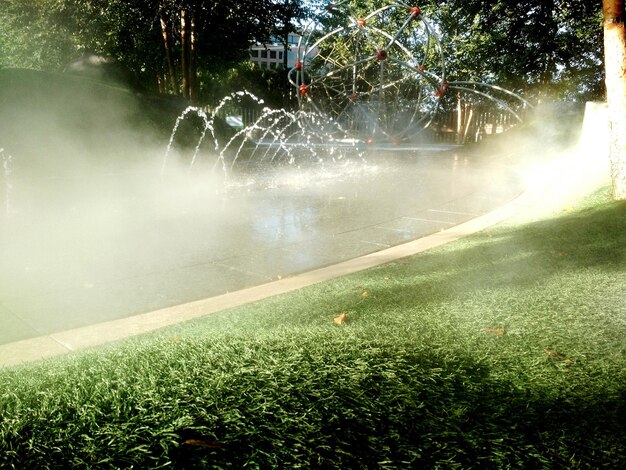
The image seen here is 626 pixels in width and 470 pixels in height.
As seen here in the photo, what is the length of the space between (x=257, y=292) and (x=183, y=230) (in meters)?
3.17

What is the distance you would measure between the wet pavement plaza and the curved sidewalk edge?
256 mm

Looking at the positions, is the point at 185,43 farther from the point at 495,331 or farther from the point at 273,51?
the point at 273,51

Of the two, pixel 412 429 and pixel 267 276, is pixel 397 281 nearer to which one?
pixel 267 276

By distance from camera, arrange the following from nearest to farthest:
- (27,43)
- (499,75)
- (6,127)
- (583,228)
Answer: (583,228)
(6,127)
(499,75)
(27,43)

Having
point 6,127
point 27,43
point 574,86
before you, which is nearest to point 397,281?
point 6,127

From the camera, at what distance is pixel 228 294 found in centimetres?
469

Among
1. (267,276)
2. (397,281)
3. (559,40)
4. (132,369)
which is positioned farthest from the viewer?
(559,40)

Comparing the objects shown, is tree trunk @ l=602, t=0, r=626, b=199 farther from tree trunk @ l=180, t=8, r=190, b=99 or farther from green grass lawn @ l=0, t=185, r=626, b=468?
tree trunk @ l=180, t=8, r=190, b=99

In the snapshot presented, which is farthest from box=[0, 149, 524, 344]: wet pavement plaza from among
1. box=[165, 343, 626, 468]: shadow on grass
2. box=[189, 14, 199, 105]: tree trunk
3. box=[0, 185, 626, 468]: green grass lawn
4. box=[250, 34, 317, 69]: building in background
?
box=[250, 34, 317, 69]: building in background

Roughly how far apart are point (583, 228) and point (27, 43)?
3666 centimetres

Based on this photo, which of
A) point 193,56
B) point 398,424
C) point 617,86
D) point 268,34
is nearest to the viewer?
point 398,424

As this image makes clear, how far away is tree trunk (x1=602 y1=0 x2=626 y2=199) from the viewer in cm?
726

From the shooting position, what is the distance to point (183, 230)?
Answer: 7527 mm

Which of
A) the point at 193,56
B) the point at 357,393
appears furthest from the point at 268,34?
the point at 357,393
